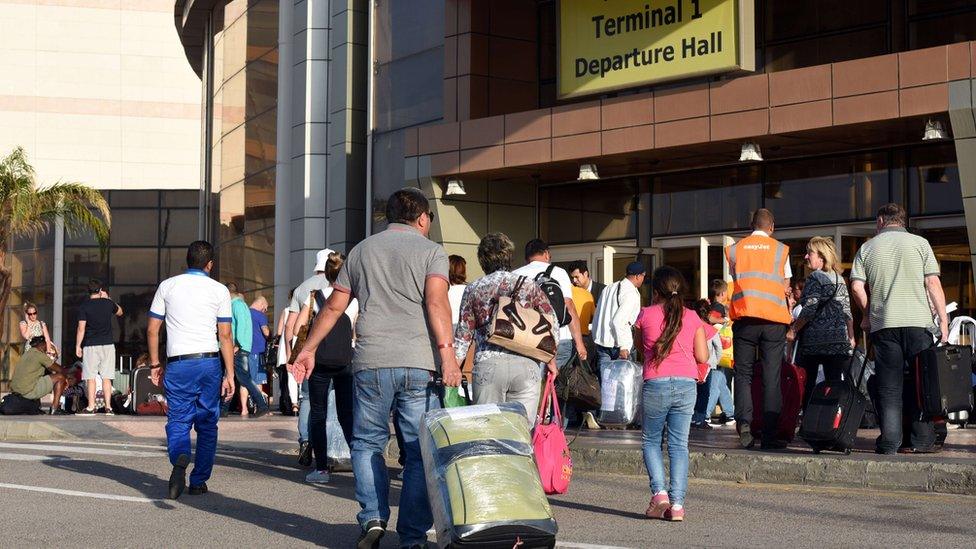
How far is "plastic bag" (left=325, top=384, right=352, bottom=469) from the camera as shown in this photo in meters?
10.9

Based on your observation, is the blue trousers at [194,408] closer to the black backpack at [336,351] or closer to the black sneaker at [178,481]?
the black sneaker at [178,481]

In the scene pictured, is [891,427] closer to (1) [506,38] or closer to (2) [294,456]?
(2) [294,456]

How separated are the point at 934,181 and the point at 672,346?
35.8 ft

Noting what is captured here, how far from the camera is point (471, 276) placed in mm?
21328

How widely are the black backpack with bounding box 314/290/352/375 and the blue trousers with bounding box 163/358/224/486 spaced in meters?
0.75

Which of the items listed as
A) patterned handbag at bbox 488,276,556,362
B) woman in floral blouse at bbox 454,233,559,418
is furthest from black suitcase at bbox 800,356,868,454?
patterned handbag at bbox 488,276,556,362

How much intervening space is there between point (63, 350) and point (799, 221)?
28.8 meters

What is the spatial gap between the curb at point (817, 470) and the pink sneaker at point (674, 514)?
2.12 m

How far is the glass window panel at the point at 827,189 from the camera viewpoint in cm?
1880

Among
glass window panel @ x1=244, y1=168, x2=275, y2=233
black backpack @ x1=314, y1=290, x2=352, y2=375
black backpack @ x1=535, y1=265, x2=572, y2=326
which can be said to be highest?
glass window panel @ x1=244, y1=168, x2=275, y2=233

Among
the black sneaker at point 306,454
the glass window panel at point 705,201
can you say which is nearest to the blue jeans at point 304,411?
the black sneaker at point 306,454

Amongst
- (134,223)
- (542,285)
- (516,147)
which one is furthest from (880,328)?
(134,223)

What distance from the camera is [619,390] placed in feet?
45.6

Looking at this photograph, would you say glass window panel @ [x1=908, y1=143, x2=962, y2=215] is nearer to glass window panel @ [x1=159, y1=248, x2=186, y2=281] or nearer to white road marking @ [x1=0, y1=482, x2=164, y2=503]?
white road marking @ [x1=0, y1=482, x2=164, y2=503]
